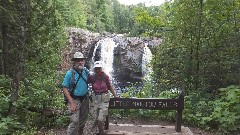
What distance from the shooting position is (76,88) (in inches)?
209

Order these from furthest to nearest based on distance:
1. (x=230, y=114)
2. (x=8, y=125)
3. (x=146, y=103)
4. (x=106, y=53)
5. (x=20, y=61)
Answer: (x=106, y=53) < (x=230, y=114) < (x=20, y=61) < (x=146, y=103) < (x=8, y=125)

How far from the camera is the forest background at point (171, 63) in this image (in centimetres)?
700

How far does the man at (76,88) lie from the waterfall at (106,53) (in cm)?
1668

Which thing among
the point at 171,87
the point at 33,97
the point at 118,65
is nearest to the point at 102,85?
the point at 33,97

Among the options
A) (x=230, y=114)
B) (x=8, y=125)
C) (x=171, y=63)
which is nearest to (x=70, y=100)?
(x=8, y=125)

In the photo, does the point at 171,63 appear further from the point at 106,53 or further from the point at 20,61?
the point at 106,53

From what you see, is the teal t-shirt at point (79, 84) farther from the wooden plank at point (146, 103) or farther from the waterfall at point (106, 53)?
the waterfall at point (106, 53)

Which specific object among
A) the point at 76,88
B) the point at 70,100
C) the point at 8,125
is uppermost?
the point at 76,88

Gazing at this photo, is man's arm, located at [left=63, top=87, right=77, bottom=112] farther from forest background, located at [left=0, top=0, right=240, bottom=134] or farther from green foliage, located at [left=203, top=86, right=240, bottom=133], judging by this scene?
green foliage, located at [left=203, top=86, right=240, bottom=133]

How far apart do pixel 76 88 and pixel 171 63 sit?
534 cm

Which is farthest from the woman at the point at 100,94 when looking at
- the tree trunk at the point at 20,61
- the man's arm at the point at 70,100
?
the tree trunk at the point at 20,61

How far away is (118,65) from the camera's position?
22.0 m

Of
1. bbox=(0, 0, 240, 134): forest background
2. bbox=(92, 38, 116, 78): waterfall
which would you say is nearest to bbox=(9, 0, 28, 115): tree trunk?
bbox=(0, 0, 240, 134): forest background

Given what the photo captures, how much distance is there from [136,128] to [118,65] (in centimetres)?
1558
